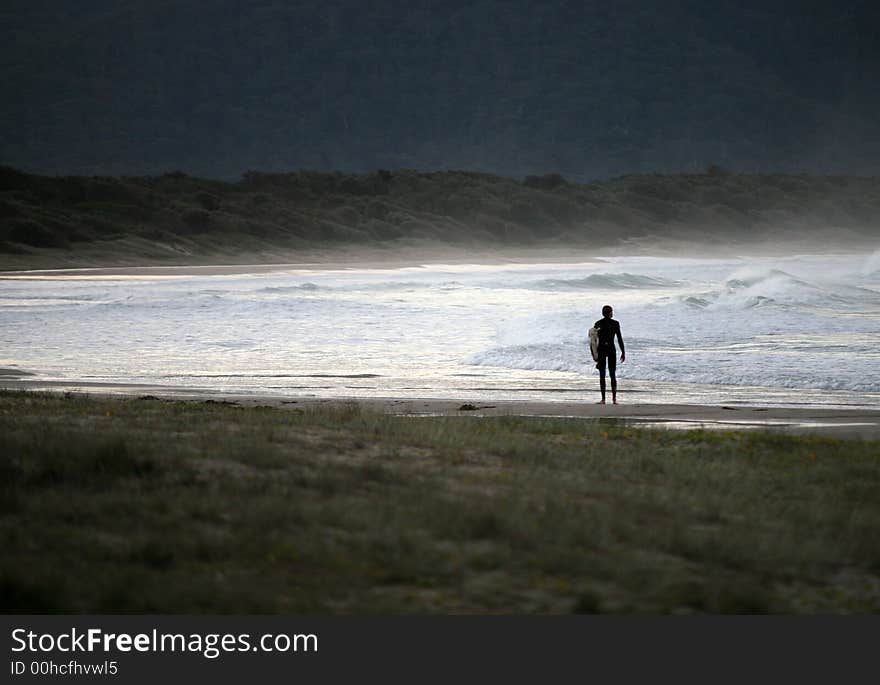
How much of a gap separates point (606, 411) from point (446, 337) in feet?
48.4

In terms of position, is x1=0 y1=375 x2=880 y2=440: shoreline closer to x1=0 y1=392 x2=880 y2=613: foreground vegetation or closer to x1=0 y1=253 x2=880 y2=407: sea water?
x1=0 y1=253 x2=880 y2=407: sea water

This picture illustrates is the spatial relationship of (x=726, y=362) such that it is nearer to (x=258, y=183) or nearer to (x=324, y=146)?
(x=258, y=183)

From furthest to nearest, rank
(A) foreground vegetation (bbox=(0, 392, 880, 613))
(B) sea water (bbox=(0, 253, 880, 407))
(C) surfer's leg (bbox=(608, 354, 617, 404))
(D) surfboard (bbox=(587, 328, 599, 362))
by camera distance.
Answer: (B) sea water (bbox=(0, 253, 880, 407)) → (D) surfboard (bbox=(587, 328, 599, 362)) → (C) surfer's leg (bbox=(608, 354, 617, 404)) → (A) foreground vegetation (bbox=(0, 392, 880, 613))

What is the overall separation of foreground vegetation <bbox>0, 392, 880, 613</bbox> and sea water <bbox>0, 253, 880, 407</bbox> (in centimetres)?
756

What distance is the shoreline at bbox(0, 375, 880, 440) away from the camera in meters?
14.8

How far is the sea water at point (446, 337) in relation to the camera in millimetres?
20406

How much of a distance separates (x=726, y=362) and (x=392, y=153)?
179170 mm

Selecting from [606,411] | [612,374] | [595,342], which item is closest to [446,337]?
[595,342]

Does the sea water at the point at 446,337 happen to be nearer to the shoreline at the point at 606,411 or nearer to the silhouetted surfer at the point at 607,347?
the silhouetted surfer at the point at 607,347

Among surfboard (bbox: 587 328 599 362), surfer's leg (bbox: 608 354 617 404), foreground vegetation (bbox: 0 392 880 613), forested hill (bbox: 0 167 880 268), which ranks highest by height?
forested hill (bbox: 0 167 880 268)

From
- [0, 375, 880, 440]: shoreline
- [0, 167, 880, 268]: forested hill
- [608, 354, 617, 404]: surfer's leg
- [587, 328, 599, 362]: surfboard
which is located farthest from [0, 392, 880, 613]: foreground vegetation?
[0, 167, 880, 268]: forested hill

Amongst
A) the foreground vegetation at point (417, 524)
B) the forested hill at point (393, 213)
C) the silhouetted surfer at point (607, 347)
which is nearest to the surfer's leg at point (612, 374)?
the silhouetted surfer at point (607, 347)

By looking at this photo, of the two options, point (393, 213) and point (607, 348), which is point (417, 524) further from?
point (393, 213)

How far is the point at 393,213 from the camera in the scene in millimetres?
103625
